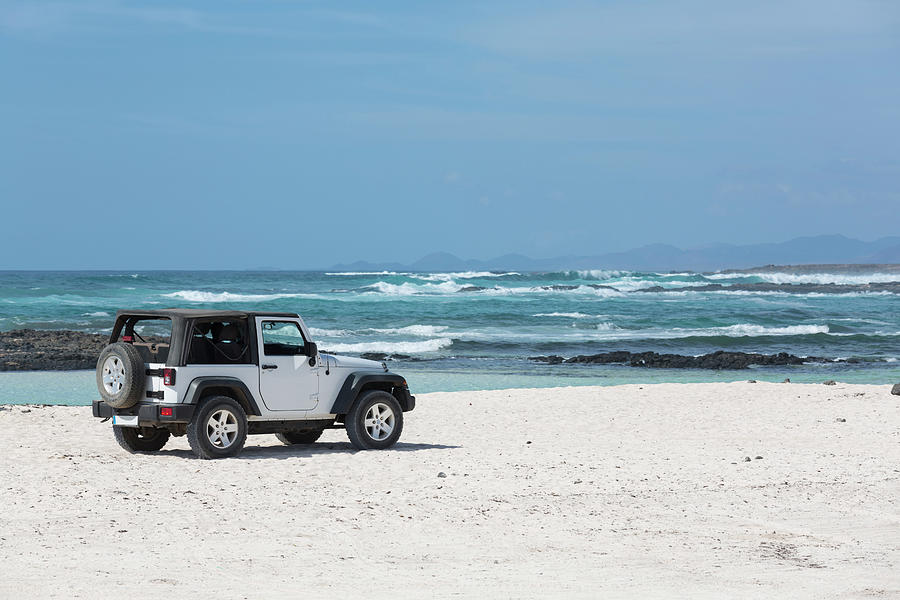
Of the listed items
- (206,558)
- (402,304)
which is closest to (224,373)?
(206,558)

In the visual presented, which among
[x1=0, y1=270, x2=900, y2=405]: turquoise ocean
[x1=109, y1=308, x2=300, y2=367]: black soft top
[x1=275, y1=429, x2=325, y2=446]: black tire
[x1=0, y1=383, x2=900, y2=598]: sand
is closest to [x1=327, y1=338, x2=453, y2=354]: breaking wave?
[x1=0, y1=270, x2=900, y2=405]: turquoise ocean

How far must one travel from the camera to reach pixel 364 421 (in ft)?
41.2

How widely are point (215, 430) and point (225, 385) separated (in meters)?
0.54

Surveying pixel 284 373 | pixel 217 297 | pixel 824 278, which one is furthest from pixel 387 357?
pixel 824 278

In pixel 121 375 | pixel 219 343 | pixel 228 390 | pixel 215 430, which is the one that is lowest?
pixel 215 430

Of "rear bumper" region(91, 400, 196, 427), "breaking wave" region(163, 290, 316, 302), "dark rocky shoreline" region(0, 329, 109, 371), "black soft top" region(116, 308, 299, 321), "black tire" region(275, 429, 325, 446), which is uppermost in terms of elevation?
"black soft top" region(116, 308, 299, 321)

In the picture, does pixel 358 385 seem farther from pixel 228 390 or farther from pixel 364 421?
pixel 228 390

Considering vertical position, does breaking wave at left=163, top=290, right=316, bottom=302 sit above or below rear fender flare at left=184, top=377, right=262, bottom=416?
below

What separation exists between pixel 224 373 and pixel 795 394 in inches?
465

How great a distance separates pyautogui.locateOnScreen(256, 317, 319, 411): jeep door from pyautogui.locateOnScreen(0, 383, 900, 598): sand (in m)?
0.67

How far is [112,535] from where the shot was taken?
8.08 meters

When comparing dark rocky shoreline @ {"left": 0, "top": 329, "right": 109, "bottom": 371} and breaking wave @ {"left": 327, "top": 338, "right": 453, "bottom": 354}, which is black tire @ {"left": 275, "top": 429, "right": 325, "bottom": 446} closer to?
dark rocky shoreline @ {"left": 0, "top": 329, "right": 109, "bottom": 371}

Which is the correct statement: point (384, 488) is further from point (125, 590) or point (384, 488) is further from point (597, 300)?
point (597, 300)

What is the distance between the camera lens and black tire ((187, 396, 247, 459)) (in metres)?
11.5
